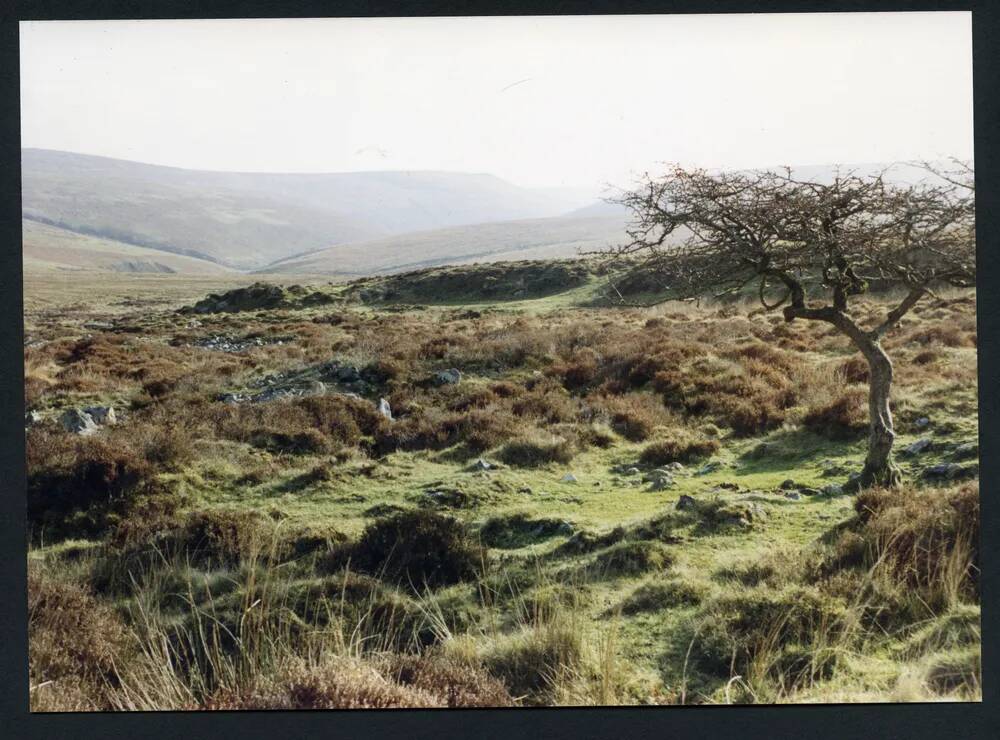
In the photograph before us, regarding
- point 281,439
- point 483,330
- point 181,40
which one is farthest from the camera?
point 483,330

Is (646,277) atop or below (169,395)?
atop

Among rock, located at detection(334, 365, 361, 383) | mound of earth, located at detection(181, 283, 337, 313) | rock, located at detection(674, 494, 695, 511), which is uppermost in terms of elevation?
mound of earth, located at detection(181, 283, 337, 313)

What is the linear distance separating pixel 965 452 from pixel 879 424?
861 millimetres

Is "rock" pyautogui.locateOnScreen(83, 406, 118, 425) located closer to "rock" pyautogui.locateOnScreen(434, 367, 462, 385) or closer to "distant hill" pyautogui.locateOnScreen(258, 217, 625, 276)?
"distant hill" pyautogui.locateOnScreen(258, 217, 625, 276)

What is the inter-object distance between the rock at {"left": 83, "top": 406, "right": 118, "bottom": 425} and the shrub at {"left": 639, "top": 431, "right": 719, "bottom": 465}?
14.4 feet

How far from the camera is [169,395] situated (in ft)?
21.9

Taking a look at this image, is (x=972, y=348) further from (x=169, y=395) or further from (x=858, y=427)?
(x=169, y=395)

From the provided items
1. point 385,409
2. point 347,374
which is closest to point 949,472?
point 385,409

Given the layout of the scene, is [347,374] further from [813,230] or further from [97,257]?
[813,230]

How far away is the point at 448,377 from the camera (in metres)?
7.20

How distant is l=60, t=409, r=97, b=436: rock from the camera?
607 centimetres

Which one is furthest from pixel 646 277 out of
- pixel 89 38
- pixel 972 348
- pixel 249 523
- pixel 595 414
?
pixel 89 38

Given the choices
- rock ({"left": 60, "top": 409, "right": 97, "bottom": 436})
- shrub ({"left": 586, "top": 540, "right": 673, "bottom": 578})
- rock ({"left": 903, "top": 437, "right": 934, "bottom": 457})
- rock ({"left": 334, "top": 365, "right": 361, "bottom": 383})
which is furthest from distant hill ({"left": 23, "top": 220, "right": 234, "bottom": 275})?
rock ({"left": 903, "top": 437, "right": 934, "bottom": 457})

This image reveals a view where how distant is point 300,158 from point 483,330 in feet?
10.3
